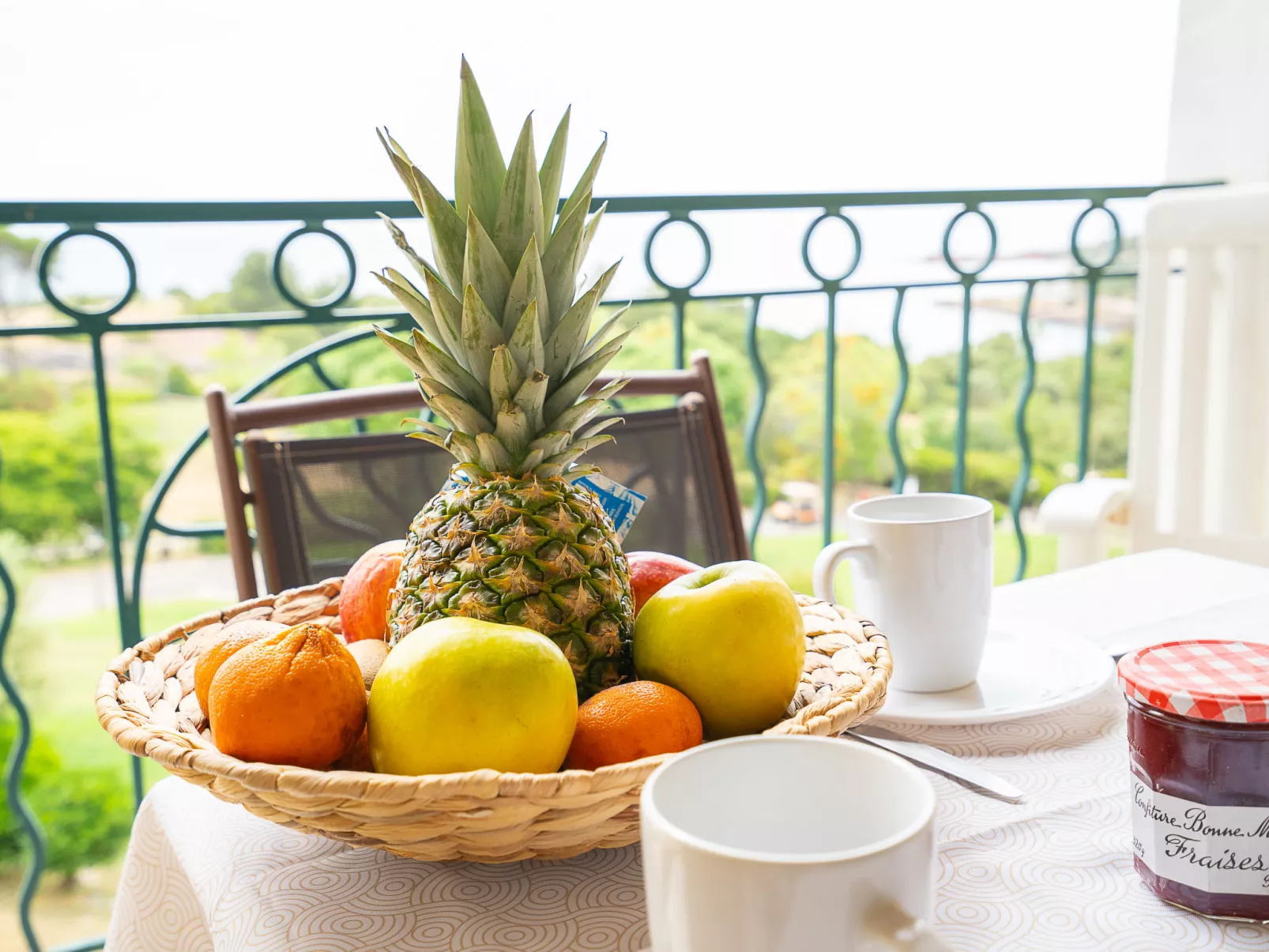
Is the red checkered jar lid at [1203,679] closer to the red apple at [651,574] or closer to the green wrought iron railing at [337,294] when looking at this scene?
the red apple at [651,574]

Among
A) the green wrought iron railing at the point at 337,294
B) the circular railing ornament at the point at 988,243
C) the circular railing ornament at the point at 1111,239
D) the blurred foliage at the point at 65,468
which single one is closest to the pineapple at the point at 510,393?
the green wrought iron railing at the point at 337,294

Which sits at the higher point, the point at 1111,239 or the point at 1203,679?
the point at 1111,239

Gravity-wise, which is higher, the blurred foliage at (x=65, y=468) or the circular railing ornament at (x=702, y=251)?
the circular railing ornament at (x=702, y=251)

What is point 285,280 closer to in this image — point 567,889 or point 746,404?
point 567,889

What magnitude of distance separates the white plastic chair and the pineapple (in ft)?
3.25

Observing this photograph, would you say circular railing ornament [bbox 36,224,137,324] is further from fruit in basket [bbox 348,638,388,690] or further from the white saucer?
the white saucer

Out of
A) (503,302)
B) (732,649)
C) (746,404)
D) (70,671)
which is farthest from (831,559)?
(70,671)

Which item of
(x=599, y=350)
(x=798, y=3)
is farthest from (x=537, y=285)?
(x=798, y=3)

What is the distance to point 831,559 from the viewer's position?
26.5 inches

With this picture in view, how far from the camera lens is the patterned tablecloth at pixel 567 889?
427 millimetres

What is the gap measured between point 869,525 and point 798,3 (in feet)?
40.1

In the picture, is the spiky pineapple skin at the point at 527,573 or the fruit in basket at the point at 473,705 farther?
the spiky pineapple skin at the point at 527,573

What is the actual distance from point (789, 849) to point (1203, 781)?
0.62 feet

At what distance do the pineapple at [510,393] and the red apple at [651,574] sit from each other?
0.25 ft
